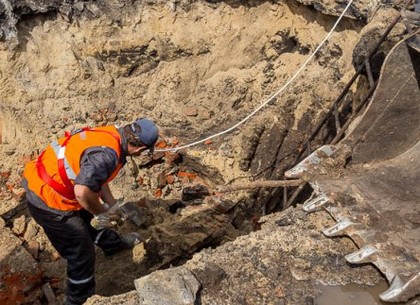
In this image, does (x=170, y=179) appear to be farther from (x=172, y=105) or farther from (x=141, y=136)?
(x=141, y=136)

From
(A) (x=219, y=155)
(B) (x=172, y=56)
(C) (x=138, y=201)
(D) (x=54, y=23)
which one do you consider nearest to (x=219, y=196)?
(A) (x=219, y=155)

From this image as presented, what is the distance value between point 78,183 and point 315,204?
6.08 feet

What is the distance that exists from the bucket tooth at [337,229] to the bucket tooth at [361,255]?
0.21m

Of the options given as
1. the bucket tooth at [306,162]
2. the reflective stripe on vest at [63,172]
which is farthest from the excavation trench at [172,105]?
the reflective stripe on vest at [63,172]


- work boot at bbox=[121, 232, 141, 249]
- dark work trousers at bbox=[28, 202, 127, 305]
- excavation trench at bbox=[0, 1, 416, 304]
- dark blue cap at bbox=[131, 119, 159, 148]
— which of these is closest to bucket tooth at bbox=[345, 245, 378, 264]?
excavation trench at bbox=[0, 1, 416, 304]

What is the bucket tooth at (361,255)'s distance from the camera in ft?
11.6

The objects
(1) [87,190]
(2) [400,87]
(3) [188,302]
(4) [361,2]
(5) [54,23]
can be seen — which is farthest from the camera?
(5) [54,23]

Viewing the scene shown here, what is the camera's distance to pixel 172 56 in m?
6.80

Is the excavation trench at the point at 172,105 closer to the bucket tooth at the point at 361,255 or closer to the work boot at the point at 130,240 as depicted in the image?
the work boot at the point at 130,240

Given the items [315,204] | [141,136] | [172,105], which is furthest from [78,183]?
[172,105]

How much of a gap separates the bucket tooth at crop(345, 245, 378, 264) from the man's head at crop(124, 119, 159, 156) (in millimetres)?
1696

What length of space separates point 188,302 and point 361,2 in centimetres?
426

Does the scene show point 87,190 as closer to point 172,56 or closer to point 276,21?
point 172,56

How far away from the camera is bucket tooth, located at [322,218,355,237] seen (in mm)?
3752
